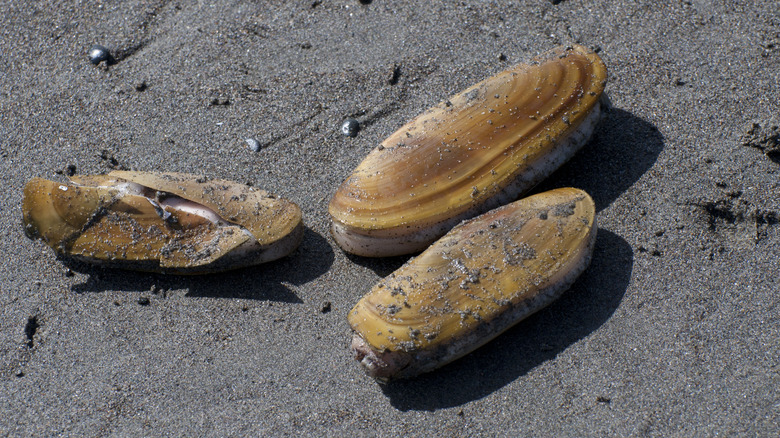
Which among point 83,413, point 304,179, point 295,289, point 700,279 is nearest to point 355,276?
point 295,289

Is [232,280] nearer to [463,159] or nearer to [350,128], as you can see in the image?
[350,128]

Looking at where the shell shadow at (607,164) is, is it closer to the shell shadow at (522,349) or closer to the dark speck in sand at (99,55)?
the shell shadow at (522,349)

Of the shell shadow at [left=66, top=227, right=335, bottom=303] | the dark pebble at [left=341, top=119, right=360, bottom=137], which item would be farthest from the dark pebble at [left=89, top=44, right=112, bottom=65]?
the dark pebble at [left=341, top=119, right=360, bottom=137]

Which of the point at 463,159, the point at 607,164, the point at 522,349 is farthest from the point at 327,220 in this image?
the point at 607,164

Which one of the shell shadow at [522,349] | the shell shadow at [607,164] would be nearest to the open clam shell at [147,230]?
the shell shadow at [607,164]

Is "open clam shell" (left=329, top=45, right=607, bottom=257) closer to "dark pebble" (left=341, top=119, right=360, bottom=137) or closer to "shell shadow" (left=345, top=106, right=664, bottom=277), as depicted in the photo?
"shell shadow" (left=345, top=106, right=664, bottom=277)

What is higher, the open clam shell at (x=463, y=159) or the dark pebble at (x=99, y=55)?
the dark pebble at (x=99, y=55)

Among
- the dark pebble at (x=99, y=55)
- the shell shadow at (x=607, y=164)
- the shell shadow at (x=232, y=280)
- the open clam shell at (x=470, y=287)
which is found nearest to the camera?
the open clam shell at (x=470, y=287)

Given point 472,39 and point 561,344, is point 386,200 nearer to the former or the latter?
point 561,344
